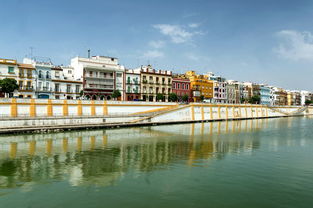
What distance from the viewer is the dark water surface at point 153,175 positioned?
15.7 meters

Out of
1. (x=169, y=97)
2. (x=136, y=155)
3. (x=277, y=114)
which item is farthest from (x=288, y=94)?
(x=136, y=155)

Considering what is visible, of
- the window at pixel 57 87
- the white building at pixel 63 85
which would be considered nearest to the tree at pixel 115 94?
the white building at pixel 63 85

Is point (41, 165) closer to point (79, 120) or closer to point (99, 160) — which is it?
point (99, 160)

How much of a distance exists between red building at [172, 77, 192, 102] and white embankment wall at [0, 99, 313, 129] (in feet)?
63.3

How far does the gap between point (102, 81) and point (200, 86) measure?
45345 millimetres

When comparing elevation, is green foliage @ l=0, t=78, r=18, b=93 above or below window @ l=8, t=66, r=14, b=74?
below

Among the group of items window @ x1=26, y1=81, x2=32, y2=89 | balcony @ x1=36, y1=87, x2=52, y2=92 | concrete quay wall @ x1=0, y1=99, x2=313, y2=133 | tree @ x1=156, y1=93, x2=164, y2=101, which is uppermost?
window @ x1=26, y1=81, x2=32, y2=89

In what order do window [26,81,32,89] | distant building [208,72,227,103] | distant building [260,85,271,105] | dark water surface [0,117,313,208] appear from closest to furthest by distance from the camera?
dark water surface [0,117,313,208] → window [26,81,32,89] → distant building [208,72,227,103] → distant building [260,85,271,105]

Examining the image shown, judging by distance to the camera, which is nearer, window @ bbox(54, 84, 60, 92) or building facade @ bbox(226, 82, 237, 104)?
window @ bbox(54, 84, 60, 92)

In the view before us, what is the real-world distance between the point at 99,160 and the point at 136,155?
4094mm

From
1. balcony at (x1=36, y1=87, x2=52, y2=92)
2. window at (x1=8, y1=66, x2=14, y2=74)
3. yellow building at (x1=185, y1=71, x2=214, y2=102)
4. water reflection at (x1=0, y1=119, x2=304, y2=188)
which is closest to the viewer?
water reflection at (x1=0, y1=119, x2=304, y2=188)

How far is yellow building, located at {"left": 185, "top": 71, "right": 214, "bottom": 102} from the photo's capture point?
4104 inches

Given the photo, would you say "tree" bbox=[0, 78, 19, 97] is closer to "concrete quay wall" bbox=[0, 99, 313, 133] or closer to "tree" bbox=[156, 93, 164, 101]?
"concrete quay wall" bbox=[0, 99, 313, 133]

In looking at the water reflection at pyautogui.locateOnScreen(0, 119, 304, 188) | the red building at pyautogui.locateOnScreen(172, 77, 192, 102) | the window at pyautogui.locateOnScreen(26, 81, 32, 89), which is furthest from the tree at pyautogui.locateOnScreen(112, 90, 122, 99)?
the water reflection at pyautogui.locateOnScreen(0, 119, 304, 188)
